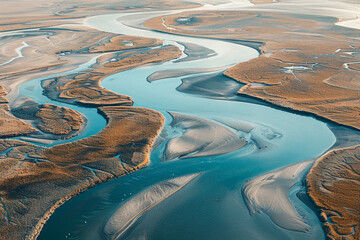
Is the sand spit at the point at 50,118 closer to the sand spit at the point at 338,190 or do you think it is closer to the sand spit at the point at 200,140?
the sand spit at the point at 200,140

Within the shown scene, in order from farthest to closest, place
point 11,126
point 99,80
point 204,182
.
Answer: point 99,80, point 11,126, point 204,182

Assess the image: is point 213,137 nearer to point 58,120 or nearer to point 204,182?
point 204,182

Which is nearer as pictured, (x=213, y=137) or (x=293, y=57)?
(x=213, y=137)

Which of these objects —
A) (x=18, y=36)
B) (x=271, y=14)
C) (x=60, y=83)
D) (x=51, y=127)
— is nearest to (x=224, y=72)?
(x=60, y=83)

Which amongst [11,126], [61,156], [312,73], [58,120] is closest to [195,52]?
[312,73]

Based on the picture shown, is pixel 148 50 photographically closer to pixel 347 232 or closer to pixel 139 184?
pixel 139 184

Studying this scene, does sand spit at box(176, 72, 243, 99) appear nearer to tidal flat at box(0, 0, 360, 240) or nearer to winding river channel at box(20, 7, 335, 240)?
tidal flat at box(0, 0, 360, 240)

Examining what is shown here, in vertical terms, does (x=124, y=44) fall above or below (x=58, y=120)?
above
